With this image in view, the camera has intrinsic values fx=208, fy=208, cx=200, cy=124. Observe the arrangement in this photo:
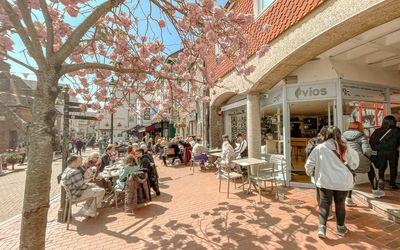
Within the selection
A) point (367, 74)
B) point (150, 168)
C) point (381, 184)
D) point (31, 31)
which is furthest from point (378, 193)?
point (31, 31)

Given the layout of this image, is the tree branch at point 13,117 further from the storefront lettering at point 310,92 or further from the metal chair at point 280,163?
the storefront lettering at point 310,92

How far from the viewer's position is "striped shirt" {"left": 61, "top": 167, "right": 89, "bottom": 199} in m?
4.26

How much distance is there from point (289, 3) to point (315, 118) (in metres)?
6.76

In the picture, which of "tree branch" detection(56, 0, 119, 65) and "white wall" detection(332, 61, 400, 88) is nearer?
"tree branch" detection(56, 0, 119, 65)

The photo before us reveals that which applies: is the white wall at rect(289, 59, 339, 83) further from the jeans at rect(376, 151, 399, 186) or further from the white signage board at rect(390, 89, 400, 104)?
the white signage board at rect(390, 89, 400, 104)

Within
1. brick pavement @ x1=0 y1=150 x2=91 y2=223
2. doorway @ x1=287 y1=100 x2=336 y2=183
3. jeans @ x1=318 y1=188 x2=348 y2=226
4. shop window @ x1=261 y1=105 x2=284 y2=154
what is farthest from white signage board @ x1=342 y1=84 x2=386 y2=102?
brick pavement @ x1=0 y1=150 x2=91 y2=223

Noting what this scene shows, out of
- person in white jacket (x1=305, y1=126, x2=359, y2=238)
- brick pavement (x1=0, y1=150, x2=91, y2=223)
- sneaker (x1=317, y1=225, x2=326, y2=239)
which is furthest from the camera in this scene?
brick pavement (x1=0, y1=150, x2=91, y2=223)

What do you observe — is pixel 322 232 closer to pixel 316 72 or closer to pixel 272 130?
pixel 316 72

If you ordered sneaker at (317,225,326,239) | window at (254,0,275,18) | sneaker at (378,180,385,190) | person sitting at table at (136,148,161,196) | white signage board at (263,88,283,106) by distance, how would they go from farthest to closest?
window at (254,0,275,18), white signage board at (263,88,283,106), person sitting at table at (136,148,161,196), sneaker at (378,180,385,190), sneaker at (317,225,326,239)

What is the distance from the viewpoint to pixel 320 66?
604 centimetres

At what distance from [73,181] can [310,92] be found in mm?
6556

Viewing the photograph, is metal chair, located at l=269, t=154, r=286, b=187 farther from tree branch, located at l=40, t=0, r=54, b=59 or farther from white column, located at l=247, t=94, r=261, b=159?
tree branch, located at l=40, t=0, r=54, b=59

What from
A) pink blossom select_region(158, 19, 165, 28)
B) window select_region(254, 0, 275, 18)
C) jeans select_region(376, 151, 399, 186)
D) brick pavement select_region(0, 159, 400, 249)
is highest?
window select_region(254, 0, 275, 18)

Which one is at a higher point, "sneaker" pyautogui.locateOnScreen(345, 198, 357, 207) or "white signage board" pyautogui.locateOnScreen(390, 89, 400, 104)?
"white signage board" pyautogui.locateOnScreen(390, 89, 400, 104)
